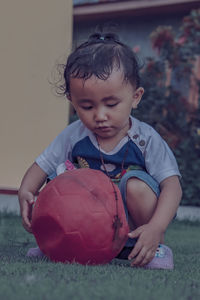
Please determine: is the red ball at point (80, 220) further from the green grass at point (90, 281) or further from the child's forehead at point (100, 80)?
the child's forehead at point (100, 80)

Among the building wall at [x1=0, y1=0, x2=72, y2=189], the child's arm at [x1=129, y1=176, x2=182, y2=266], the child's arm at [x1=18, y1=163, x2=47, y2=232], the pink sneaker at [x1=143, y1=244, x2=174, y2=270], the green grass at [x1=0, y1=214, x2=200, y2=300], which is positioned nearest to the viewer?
the green grass at [x1=0, y1=214, x2=200, y2=300]

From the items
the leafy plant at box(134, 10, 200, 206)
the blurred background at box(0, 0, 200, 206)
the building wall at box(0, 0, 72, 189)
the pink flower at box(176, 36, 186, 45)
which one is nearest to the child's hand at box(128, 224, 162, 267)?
the blurred background at box(0, 0, 200, 206)

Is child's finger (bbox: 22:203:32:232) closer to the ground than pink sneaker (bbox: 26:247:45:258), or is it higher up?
higher up

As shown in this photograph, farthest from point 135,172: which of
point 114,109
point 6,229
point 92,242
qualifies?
point 6,229

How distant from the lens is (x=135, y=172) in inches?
102

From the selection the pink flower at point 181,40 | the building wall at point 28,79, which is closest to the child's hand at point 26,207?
the building wall at point 28,79

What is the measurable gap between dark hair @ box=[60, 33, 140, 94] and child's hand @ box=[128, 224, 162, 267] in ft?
2.21

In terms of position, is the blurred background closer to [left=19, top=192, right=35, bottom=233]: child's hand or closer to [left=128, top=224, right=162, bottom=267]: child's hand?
[left=19, top=192, right=35, bottom=233]: child's hand

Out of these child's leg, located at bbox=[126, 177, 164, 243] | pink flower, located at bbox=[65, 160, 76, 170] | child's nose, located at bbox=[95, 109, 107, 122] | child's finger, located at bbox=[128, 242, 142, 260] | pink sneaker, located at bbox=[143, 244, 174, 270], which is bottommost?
pink sneaker, located at bbox=[143, 244, 174, 270]

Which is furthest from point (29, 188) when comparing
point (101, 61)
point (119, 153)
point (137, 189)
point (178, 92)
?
point (178, 92)

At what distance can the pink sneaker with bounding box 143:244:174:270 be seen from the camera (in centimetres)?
244

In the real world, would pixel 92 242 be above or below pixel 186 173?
above

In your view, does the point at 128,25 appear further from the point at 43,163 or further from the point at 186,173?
the point at 43,163

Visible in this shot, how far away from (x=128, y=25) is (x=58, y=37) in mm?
1852
